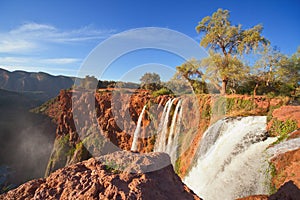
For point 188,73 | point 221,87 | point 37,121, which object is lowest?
point 37,121

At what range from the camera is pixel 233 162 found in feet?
23.6

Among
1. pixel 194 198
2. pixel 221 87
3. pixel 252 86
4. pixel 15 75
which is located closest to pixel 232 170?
pixel 194 198

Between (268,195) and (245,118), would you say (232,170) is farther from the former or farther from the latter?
(245,118)

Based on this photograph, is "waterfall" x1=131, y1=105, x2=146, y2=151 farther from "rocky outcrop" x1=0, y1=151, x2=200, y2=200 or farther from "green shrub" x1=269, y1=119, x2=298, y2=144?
"rocky outcrop" x1=0, y1=151, x2=200, y2=200

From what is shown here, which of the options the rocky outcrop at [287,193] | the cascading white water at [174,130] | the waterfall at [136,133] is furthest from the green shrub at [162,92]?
the rocky outcrop at [287,193]

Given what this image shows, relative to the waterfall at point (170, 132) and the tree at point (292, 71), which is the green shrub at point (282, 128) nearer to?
the waterfall at point (170, 132)

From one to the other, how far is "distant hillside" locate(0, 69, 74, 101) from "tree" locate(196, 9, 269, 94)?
8773 centimetres

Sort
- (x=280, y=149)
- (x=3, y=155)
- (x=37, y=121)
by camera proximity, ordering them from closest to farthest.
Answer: (x=280, y=149) → (x=3, y=155) → (x=37, y=121)

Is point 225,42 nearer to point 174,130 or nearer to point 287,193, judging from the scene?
point 174,130

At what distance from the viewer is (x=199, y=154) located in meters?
10.1

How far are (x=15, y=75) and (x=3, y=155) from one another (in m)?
78.8

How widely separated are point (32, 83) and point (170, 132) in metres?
108

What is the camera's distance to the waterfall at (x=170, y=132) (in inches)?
492

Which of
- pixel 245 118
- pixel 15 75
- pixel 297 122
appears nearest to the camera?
pixel 297 122
